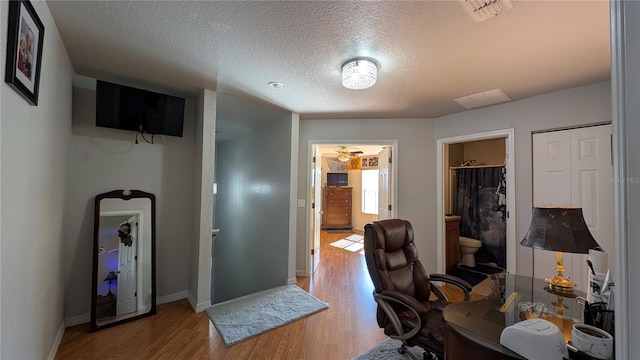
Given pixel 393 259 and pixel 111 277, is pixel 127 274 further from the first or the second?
pixel 393 259

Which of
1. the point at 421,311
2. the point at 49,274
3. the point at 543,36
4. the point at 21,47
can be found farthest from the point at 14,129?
the point at 543,36

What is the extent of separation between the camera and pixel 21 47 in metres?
1.15

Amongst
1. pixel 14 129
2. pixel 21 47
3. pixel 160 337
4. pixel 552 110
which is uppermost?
pixel 552 110

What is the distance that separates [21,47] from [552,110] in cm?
404

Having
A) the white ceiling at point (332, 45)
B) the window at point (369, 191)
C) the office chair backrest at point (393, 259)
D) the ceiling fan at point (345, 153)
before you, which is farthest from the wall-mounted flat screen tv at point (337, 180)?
the office chair backrest at point (393, 259)

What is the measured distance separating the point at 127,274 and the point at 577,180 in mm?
4502

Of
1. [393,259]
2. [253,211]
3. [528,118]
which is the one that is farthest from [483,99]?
[253,211]

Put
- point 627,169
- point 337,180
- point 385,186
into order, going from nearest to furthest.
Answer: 1. point 627,169
2. point 385,186
3. point 337,180

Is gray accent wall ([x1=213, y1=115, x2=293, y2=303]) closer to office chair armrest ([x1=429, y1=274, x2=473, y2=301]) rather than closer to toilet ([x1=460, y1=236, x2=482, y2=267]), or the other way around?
office chair armrest ([x1=429, y1=274, x2=473, y2=301])

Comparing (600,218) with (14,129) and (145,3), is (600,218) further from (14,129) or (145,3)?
(14,129)

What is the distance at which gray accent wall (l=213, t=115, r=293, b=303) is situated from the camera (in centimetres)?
343

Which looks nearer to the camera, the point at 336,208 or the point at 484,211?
the point at 484,211

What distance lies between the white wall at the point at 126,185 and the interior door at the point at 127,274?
247 mm

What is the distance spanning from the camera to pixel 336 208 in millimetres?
7352
